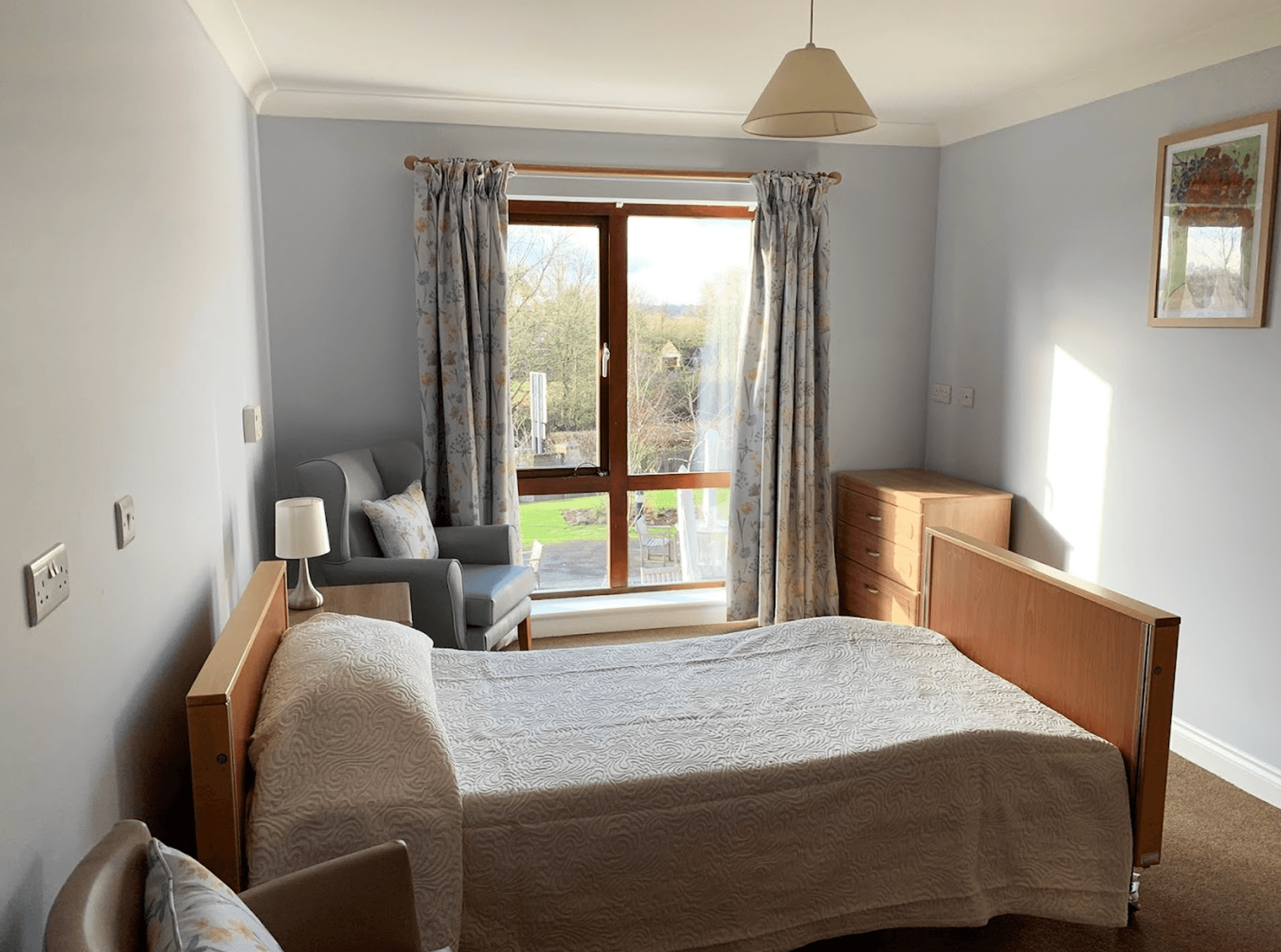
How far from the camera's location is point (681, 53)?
11.4ft

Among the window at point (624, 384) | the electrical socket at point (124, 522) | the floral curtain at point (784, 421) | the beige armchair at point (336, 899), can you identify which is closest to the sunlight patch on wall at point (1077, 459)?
the floral curtain at point (784, 421)

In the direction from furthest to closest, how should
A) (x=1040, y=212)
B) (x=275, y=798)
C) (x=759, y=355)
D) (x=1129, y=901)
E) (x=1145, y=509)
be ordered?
(x=759, y=355), (x=1040, y=212), (x=1145, y=509), (x=1129, y=901), (x=275, y=798)

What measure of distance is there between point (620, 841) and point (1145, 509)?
2601 mm

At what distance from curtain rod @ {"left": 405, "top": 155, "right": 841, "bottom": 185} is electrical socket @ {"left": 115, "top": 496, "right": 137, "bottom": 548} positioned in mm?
2673

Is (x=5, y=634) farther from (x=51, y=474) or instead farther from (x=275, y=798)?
(x=275, y=798)

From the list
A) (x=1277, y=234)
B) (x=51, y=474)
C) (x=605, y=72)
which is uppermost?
(x=605, y=72)

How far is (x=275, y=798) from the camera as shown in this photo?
1.81 m

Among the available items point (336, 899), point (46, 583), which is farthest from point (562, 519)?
point (46, 583)

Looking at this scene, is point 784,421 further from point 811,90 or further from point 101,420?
point 101,420

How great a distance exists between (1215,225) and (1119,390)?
71 centimetres

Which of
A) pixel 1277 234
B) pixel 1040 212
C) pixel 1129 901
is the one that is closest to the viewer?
pixel 1129 901

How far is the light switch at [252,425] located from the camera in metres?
3.36

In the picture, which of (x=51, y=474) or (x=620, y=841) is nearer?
(x=51, y=474)

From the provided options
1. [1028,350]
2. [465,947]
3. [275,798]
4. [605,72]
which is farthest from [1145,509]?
[275,798]
